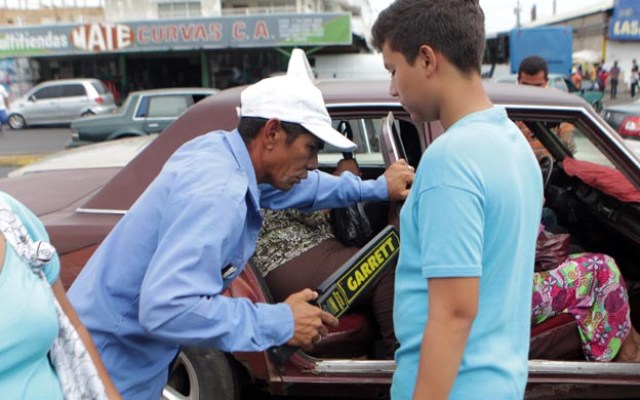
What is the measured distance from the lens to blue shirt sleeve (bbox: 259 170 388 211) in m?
2.31

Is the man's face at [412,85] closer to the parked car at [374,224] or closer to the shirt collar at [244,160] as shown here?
the shirt collar at [244,160]

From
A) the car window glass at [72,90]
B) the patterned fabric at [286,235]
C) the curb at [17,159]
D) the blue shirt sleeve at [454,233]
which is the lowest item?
the curb at [17,159]

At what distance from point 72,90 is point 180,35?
25.3 feet

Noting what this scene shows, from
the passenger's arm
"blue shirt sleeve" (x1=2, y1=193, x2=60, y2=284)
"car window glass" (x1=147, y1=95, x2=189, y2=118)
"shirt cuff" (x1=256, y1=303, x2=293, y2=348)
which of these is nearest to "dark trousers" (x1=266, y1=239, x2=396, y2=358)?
"shirt cuff" (x1=256, y1=303, x2=293, y2=348)

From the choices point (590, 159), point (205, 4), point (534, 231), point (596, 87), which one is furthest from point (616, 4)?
point (534, 231)

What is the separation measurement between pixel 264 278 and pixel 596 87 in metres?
28.6

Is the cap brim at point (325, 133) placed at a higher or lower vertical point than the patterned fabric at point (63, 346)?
higher

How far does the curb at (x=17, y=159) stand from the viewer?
12031mm

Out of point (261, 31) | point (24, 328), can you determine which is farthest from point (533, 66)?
point (261, 31)

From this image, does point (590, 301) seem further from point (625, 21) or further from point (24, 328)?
point (625, 21)

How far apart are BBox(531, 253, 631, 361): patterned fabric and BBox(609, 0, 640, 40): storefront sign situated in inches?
1495

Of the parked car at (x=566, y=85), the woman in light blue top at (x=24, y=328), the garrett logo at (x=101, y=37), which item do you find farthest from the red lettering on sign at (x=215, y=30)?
the woman in light blue top at (x=24, y=328)

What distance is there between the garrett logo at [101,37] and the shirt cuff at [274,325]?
27179 millimetres

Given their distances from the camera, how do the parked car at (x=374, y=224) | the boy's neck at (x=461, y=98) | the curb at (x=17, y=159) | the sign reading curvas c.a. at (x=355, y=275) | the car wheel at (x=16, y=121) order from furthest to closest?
the car wheel at (x=16, y=121) < the curb at (x=17, y=159) < the parked car at (x=374, y=224) < the sign reading curvas c.a. at (x=355, y=275) < the boy's neck at (x=461, y=98)
